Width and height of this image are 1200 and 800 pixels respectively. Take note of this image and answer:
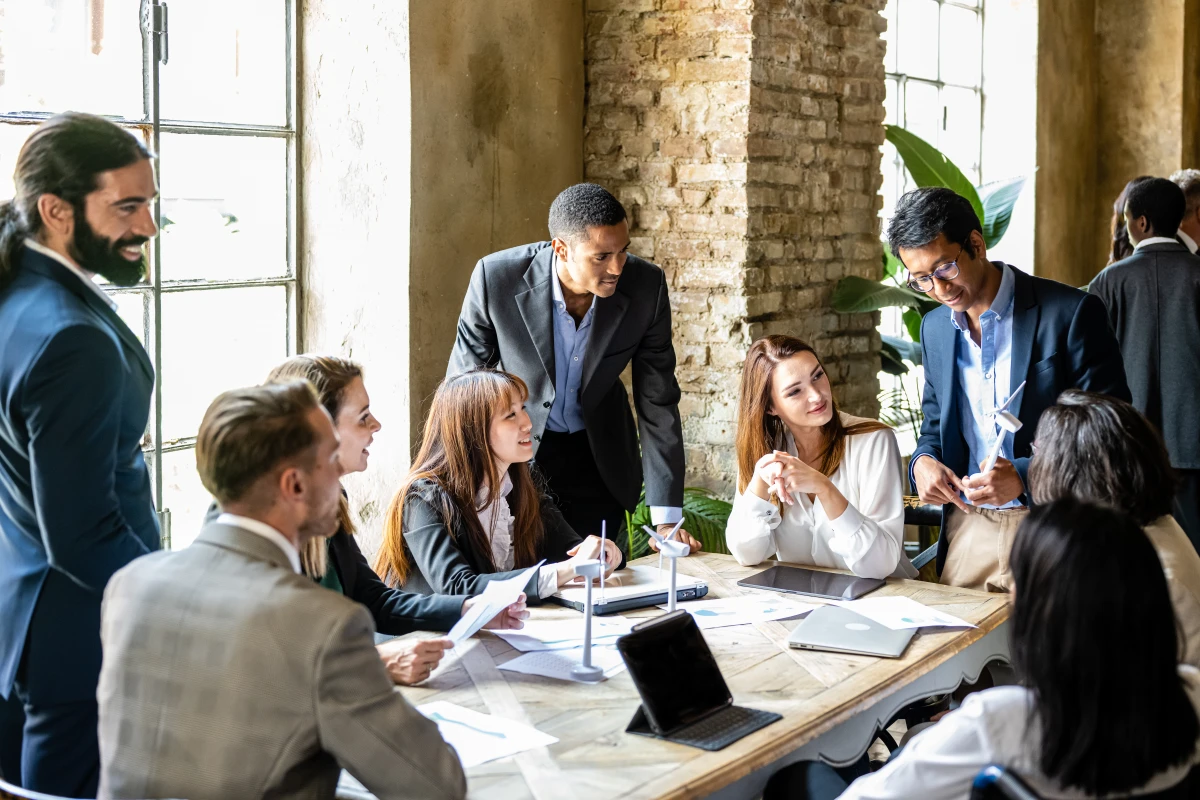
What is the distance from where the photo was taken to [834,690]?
2.38m

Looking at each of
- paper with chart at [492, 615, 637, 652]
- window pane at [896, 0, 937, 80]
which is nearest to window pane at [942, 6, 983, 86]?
window pane at [896, 0, 937, 80]

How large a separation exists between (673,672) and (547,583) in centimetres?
77

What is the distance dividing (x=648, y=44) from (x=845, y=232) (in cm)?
114

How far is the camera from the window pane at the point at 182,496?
386cm

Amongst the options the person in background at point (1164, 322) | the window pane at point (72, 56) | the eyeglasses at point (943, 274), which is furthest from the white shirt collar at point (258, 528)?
the person in background at point (1164, 322)

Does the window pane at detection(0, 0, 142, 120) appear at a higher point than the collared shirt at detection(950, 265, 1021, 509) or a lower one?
higher

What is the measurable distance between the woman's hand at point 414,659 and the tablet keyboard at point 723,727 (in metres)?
0.49

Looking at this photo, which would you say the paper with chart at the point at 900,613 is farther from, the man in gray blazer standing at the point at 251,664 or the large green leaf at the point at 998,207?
the large green leaf at the point at 998,207

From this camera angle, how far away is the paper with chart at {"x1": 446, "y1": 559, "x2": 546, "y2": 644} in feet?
7.76

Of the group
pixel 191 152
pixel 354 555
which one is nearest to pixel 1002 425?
pixel 354 555

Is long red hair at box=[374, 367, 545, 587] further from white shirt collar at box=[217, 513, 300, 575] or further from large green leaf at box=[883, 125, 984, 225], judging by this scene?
large green leaf at box=[883, 125, 984, 225]

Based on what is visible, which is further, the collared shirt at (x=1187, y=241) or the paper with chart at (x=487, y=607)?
→ the collared shirt at (x=1187, y=241)

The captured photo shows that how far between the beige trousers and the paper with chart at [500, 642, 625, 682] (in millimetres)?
1154

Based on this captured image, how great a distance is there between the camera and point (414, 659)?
2342 millimetres
